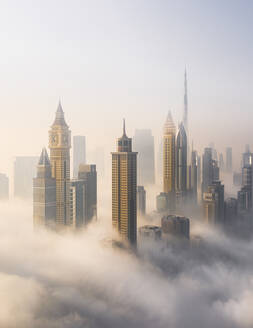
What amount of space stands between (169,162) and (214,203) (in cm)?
223

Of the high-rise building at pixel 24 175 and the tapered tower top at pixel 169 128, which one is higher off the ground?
the tapered tower top at pixel 169 128

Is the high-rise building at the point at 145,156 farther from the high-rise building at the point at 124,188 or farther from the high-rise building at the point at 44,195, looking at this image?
the high-rise building at the point at 44,195

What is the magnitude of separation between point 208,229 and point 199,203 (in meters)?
1.10

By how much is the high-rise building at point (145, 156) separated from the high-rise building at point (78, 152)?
4.44 ft

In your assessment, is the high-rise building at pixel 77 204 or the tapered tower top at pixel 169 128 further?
the tapered tower top at pixel 169 128

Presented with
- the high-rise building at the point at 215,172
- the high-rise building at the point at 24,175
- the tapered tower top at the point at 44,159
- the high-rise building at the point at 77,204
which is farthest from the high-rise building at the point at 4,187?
the high-rise building at the point at 215,172

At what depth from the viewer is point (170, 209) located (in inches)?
485

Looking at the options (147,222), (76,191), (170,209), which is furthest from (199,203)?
(76,191)

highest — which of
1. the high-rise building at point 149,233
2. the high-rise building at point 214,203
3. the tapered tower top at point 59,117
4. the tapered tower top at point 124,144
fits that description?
the tapered tower top at point 59,117

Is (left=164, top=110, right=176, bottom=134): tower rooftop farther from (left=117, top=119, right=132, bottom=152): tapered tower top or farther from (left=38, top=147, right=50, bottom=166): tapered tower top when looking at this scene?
(left=38, top=147, right=50, bottom=166): tapered tower top

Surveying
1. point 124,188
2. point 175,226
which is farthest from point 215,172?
point 124,188

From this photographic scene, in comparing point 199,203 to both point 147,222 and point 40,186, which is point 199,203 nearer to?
point 147,222

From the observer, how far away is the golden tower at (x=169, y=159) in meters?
12.7

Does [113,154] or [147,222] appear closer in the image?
[113,154]
